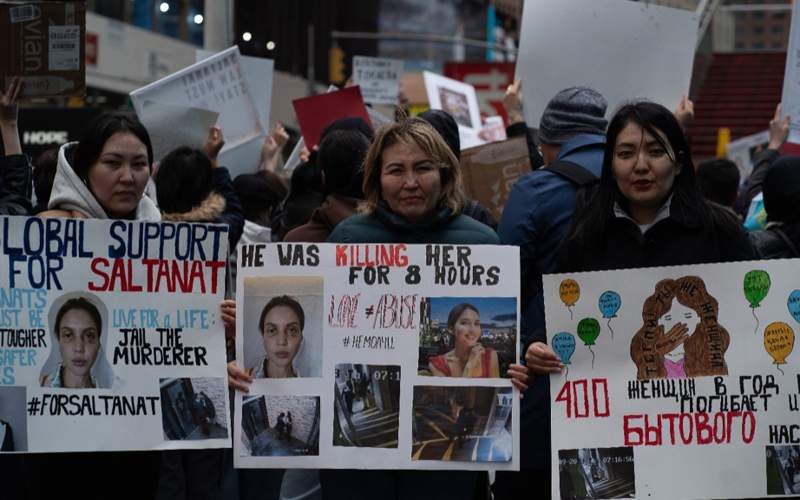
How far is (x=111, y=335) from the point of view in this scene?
186 inches

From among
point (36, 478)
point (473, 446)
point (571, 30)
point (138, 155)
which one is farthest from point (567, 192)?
point (571, 30)

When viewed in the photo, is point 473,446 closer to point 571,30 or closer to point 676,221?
point 676,221

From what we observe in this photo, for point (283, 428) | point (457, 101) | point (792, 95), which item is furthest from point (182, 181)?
point (457, 101)

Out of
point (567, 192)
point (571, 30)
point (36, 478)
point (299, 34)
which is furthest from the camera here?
point (299, 34)

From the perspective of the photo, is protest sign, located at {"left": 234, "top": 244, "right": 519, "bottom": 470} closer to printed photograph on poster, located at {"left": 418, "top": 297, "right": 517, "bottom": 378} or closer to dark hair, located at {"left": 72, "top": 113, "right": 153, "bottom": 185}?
printed photograph on poster, located at {"left": 418, "top": 297, "right": 517, "bottom": 378}

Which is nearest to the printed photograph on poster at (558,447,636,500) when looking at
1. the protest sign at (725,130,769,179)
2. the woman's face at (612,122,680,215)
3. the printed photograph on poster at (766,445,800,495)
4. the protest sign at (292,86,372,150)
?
the printed photograph on poster at (766,445,800,495)

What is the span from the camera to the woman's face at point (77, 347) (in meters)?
4.70

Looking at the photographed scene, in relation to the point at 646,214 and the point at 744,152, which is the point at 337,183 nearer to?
the point at 646,214

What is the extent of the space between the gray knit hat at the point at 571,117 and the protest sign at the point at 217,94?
2.95m

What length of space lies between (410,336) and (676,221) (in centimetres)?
88

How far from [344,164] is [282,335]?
4.13 feet

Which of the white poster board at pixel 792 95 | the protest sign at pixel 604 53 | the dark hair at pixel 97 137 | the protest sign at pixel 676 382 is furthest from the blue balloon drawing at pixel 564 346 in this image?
the white poster board at pixel 792 95

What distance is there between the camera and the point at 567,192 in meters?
5.14

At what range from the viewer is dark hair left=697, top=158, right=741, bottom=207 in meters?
8.91
